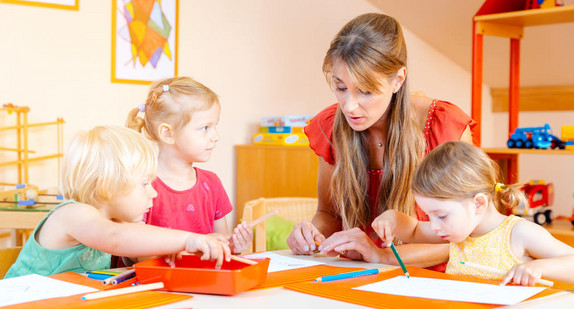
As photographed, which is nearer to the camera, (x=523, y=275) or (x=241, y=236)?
(x=523, y=275)

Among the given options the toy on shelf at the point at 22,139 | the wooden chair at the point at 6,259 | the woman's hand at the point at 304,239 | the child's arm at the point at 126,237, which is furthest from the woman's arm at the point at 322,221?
the toy on shelf at the point at 22,139

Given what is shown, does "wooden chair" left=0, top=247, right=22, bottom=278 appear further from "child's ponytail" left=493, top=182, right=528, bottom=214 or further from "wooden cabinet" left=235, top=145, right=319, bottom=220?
"wooden cabinet" left=235, top=145, right=319, bottom=220

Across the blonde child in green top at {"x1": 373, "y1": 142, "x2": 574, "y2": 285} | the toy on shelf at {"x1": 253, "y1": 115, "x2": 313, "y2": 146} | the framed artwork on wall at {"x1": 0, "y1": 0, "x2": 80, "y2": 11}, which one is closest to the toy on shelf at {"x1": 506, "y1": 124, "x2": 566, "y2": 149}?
the toy on shelf at {"x1": 253, "y1": 115, "x2": 313, "y2": 146}

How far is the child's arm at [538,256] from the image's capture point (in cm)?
113

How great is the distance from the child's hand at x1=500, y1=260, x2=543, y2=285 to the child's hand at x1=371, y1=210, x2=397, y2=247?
27 cm

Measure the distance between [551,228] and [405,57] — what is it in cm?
156

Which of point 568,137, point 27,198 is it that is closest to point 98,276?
point 27,198

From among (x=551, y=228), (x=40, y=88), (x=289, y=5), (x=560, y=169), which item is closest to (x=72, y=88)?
(x=40, y=88)

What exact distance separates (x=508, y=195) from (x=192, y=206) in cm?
87

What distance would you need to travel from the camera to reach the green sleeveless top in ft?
4.22

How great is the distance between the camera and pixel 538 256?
1.25 metres

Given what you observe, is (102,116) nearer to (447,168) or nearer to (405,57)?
(405,57)

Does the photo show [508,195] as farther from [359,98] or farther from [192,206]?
[192,206]

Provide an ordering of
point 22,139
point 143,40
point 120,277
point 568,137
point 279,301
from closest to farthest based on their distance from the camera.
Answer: point 279,301, point 120,277, point 568,137, point 22,139, point 143,40
